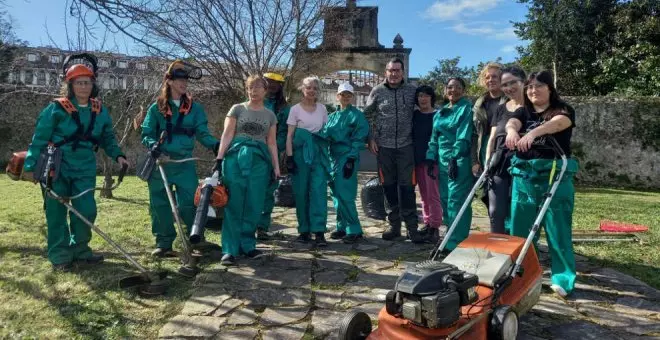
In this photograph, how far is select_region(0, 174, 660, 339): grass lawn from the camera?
134 inches

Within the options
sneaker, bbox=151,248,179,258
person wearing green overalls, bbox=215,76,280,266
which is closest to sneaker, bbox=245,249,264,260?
person wearing green overalls, bbox=215,76,280,266

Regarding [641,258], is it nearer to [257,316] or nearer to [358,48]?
[257,316]

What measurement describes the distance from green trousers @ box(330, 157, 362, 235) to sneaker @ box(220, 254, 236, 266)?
1457 millimetres

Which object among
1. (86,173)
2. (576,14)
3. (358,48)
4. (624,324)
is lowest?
(624,324)

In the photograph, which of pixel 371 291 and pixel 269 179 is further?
pixel 269 179

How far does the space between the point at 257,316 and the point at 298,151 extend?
2.32 metres

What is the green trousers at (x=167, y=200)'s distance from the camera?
4.99 metres

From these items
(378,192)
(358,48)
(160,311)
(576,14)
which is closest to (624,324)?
(160,311)

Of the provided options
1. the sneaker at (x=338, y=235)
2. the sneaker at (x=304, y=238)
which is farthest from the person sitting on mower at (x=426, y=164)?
the sneaker at (x=304, y=238)

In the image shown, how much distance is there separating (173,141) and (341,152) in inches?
70.4

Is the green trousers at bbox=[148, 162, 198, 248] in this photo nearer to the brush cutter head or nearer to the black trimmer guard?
the brush cutter head

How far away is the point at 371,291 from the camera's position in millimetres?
4117

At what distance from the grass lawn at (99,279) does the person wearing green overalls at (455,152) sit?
150cm

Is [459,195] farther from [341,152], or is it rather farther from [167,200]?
[167,200]
